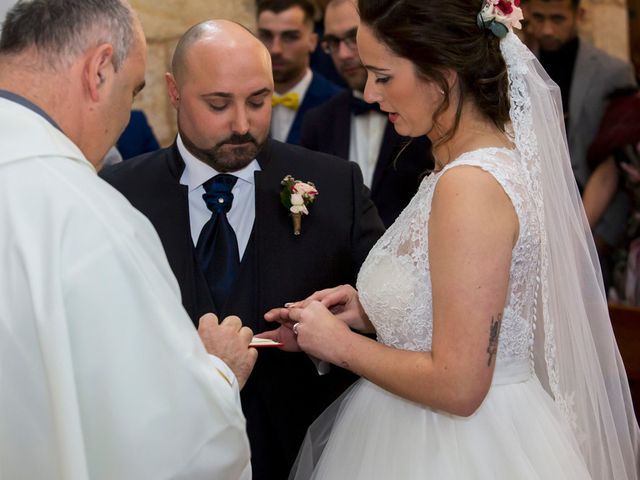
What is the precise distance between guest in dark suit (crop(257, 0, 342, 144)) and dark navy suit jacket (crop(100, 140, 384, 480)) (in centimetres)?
223

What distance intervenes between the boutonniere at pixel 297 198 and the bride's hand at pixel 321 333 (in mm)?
439

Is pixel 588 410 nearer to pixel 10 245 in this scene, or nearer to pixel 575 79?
pixel 10 245

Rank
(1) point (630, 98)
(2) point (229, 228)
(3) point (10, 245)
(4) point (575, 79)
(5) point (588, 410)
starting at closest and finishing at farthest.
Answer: (3) point (10, 245)
(5) point (588, 410)
(2) point (229, 228)
(1) point (630, 98)
(4) point (575, 79)

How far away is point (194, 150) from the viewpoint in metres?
3.01

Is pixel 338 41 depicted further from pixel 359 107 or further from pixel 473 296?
pixel 473 296

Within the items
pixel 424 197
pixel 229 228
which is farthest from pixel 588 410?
pixel 229 228

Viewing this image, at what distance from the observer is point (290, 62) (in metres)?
5.36

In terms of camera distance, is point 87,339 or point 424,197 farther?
point 424,197

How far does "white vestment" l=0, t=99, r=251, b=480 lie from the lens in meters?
1.84

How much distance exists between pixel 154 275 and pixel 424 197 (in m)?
0.80

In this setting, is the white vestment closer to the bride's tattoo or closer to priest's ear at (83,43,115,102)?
priest's ear at (83,43,115,102)

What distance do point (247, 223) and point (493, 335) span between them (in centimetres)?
103

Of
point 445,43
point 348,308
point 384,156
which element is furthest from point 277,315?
point 384,156

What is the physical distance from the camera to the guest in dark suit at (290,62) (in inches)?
211
